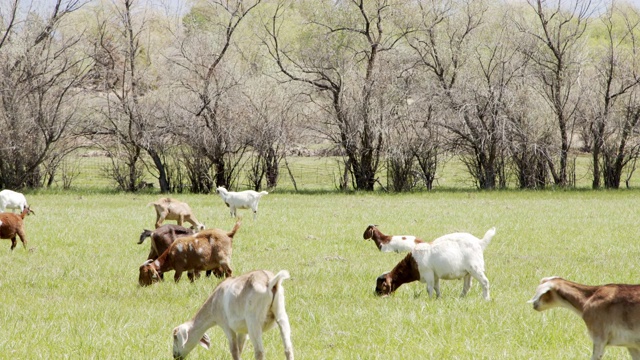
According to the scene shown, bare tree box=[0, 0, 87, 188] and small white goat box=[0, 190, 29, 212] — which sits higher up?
bare tree box=[0, 0, 87, 188]

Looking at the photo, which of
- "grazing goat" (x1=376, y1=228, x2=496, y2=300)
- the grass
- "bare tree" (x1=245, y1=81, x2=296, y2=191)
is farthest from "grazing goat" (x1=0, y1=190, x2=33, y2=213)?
"grazing goat" (x1=376, y1=228, x2=496, y2=300)

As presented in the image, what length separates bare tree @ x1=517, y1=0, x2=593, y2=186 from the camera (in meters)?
32.0

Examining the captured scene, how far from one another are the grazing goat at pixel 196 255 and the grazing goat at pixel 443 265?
2.23m

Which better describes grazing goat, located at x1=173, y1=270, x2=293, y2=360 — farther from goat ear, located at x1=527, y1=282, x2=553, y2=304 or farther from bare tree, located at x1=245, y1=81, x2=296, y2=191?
bare tree, located at x1=245, y1=81, x2=296, y2=191

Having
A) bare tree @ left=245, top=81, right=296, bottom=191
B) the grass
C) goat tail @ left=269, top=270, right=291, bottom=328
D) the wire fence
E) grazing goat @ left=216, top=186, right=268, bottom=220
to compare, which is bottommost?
the grass

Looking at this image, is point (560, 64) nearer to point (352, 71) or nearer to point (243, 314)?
point (352, 71)

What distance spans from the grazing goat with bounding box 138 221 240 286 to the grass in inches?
10.0

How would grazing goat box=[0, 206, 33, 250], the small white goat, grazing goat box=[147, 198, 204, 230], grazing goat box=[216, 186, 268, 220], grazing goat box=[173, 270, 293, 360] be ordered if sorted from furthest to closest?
the small white goat < grazing goat box=[216, 186, 268, 220] < grazing goat box=[147, 198, 204, 230] < grazing goat box=[0, 206, 33, 250] < grazing goat box=[173, 270, 293, 360]

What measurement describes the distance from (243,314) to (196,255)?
444cm

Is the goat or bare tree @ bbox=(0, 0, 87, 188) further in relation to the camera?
bare tree @ bbox=(0, 0, 87, 188)

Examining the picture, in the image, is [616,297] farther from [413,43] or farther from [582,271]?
[413,43]

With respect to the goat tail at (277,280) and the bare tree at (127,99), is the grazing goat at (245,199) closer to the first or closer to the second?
the bare tree at (127,99)

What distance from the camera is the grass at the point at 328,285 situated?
23.7 ft

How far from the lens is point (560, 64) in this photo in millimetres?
32062
